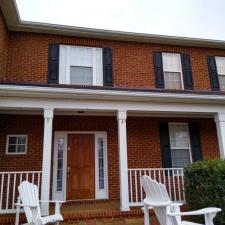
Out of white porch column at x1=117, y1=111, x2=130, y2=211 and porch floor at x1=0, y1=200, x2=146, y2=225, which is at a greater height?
white porch column at x1=117, y1=111, x2=130, y2=211

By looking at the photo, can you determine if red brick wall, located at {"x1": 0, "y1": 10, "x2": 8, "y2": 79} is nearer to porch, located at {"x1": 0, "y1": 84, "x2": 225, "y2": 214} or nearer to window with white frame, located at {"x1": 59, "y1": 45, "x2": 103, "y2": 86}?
porch, located at {"x1": 0, "y1": 84, "x2": 225, "y2": 214}

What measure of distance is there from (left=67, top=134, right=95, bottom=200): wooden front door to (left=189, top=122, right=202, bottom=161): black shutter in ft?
10.7

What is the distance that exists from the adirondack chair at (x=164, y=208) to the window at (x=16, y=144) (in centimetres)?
395

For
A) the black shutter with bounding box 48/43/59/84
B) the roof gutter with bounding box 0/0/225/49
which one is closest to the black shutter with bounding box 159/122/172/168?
the roof gutter with bounding box 0/0/225/49

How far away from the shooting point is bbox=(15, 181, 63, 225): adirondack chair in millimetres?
3941

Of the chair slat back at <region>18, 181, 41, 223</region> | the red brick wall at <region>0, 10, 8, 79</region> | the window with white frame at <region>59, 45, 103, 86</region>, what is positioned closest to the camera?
the chair slat back at <region>18, 181, 41, 223</region>

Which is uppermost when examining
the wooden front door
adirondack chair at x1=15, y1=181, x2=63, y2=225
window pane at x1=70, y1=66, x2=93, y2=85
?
window pane at x1=70, y1=66, x2=93, y2=85

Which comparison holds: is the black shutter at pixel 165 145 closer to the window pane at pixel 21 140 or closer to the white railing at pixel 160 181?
the white railing at pixel 160 181

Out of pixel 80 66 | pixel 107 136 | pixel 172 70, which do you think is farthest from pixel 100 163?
pixel 172 70

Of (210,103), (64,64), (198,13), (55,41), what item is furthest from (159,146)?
(198,13)

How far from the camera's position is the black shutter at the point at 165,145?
23.9ft

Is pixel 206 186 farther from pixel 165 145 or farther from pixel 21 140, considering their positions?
pixel 21 140

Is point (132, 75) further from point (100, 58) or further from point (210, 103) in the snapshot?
point (210, 103)

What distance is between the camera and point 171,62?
8.27 metres
